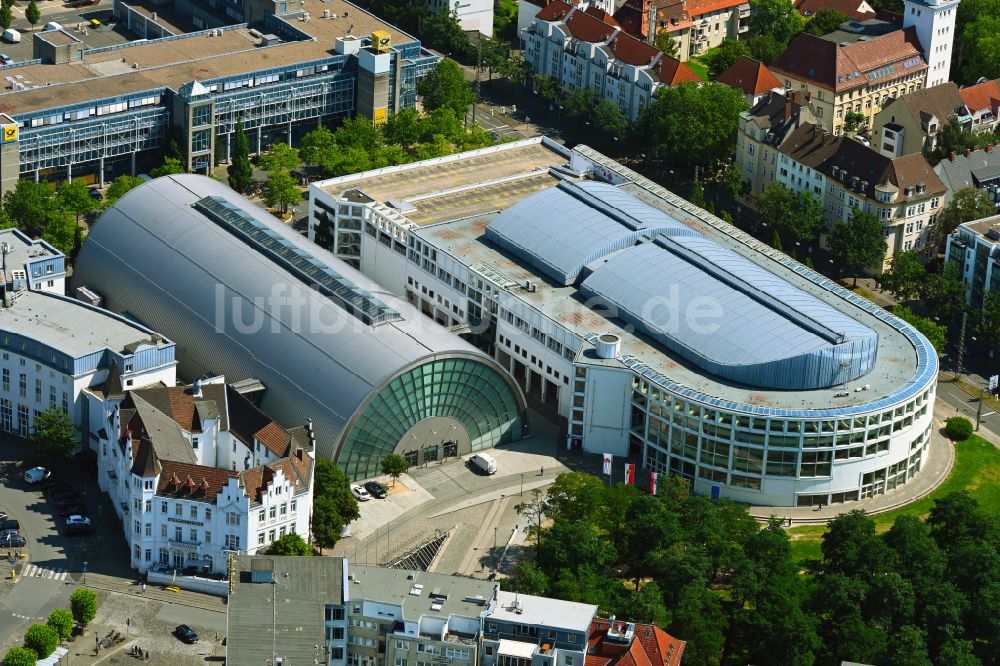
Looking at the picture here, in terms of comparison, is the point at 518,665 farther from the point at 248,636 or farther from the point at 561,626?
the point at 248,636

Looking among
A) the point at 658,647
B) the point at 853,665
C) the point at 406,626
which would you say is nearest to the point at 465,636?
the point at 406,626

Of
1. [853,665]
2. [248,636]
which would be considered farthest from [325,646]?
[853,665]

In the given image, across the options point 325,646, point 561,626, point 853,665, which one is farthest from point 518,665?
point 853,665

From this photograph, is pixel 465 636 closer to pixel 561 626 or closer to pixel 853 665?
pixel 561 626

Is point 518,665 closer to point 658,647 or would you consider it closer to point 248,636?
point 658,647

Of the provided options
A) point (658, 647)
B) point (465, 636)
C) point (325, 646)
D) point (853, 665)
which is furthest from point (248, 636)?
point (853, 665)

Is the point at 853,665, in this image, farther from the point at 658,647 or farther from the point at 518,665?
the point at 518,665
